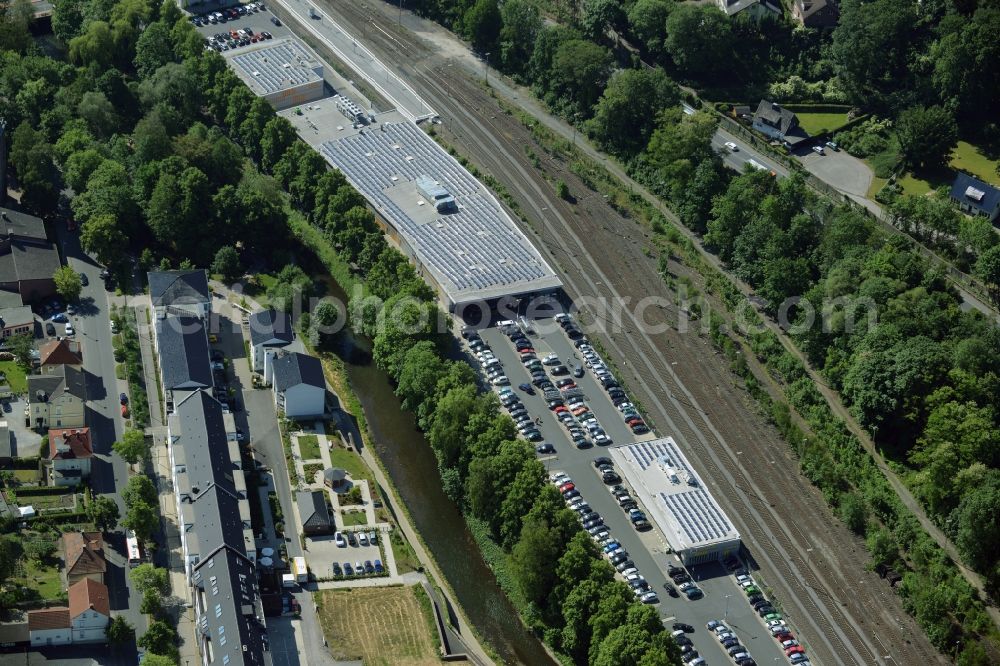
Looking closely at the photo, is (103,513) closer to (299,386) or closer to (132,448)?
(132,448)

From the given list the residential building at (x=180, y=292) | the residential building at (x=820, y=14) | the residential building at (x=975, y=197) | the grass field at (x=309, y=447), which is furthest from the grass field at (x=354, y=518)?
the residential building at (x=820, y=14)

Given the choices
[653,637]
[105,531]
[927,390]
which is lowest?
[105,531]

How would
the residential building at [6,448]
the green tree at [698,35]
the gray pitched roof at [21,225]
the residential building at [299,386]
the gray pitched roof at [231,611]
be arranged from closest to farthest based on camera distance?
1. the gray pitched roof at [231,611]
2. the residential building at [6,448]
3. the residential building at [299,386]
4. the gray pitched roof at [21,225]
5. the green tree at [698,35]

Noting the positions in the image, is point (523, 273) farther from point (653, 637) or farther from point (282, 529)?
point (653, 637)

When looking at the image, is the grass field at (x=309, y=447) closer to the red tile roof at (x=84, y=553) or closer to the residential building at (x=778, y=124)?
the red tile roof at (x=84, y=553)

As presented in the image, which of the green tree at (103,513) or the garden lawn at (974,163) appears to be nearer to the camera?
the green tree at (103,513)

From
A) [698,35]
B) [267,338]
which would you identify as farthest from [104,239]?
[698,35]

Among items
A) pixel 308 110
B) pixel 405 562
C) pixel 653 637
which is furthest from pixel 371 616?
pixel 308 110
